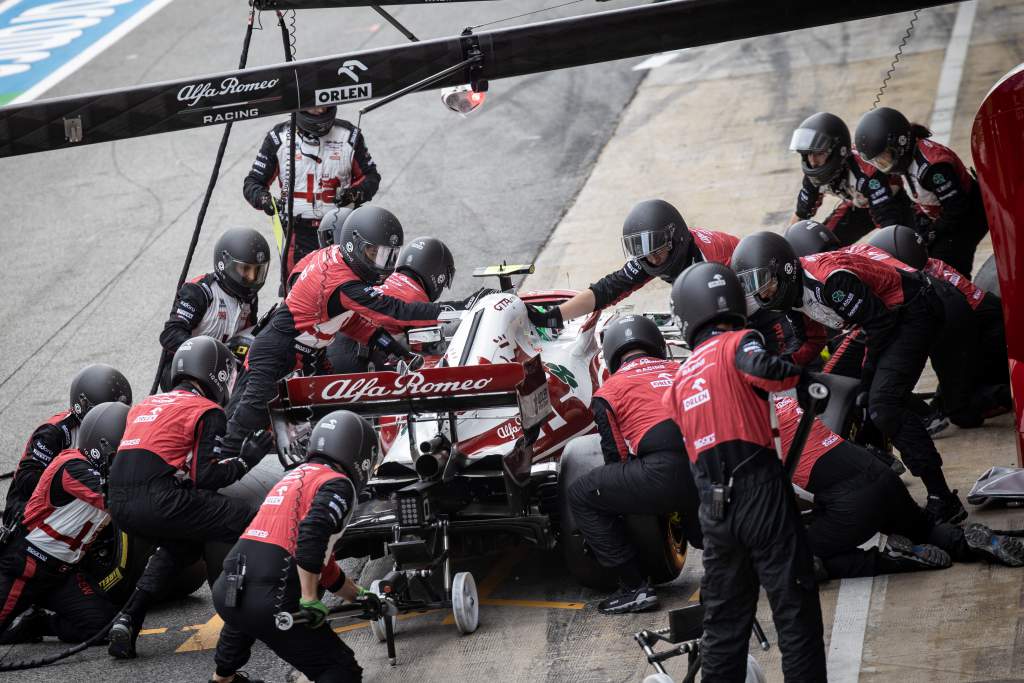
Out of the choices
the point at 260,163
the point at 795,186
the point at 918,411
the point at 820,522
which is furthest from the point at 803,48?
the point at 820,522

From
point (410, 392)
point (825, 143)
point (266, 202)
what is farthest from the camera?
point (266, 202)

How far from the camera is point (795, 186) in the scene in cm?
1409

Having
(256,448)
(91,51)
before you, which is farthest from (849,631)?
(91,51)

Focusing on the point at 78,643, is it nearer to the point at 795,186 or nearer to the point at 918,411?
the point at 918,411

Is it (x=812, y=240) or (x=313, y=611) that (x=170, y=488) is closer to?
(x=313, y=611)

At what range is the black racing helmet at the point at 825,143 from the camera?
10.2m

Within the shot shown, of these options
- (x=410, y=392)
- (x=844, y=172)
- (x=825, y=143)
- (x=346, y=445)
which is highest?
(x=825, y=143)

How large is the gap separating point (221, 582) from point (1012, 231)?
4.89 m

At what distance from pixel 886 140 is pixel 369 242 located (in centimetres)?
385

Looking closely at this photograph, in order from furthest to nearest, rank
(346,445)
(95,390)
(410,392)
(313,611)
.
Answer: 1. (95,390)
2. (410,392)
3. (346,445)
4. (313,611)

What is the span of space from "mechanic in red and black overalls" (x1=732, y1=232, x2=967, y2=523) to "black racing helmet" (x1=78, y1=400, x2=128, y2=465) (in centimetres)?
396

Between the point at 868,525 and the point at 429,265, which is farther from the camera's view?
the point at 429,265

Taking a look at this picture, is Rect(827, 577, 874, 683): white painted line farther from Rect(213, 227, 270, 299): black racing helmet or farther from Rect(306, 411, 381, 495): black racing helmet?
Rect(213, 227, 270, 299): black racing helmet

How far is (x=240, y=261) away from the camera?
10359 mm
